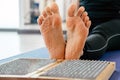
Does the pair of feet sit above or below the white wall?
above

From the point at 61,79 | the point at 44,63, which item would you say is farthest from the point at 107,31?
the point at 61,79

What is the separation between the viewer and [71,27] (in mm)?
1021

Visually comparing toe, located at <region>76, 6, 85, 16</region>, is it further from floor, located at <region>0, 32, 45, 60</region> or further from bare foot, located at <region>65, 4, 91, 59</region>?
floor, located at <region>0, 32, 45, 60</region>

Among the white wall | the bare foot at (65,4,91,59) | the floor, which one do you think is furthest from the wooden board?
the white wall

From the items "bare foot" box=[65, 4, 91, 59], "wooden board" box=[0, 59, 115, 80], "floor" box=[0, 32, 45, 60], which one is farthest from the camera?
"floor" box=[0, 32, 45, 60]

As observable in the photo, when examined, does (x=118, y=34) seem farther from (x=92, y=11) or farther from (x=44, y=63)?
(x=44, y=63)

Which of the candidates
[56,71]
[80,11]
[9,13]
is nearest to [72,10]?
[80,11]

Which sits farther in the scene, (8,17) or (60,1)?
(8,17)

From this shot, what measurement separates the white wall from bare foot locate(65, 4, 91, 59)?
2.96m

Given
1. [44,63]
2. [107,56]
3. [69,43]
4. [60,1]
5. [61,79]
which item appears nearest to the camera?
[61,79]

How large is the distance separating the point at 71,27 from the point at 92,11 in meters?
0.43

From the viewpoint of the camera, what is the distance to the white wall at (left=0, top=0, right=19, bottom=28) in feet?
12.8

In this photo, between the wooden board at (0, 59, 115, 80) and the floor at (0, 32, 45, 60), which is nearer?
the wooden board at (0, 59, 115, 80)

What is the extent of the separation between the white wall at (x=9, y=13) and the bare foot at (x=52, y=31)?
2943 mm
